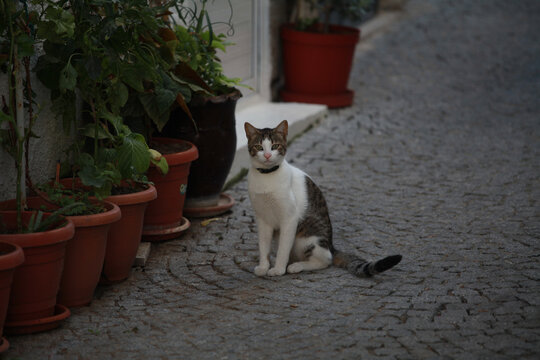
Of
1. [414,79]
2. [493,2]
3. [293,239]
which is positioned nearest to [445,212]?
[293,239]

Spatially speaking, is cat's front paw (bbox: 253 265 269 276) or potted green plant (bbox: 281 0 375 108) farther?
potted green plant (bbox: 281 0 375 108)

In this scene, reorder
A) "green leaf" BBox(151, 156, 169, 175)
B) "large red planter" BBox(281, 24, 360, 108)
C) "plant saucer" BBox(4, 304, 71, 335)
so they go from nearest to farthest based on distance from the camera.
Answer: "plant saucer" BBox(4, 304, 71, 335) → "green leaf" BBox(151, 156, 169, 175) → "large red planter" BBox(281, 24, 360, 108)

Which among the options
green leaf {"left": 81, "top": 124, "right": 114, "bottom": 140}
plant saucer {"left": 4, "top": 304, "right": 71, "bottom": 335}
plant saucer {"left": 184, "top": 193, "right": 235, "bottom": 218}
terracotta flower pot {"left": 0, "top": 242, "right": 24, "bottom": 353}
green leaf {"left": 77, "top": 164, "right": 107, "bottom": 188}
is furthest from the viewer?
plant saucer {"left": 184, "top": 193, "right": 235, "bottom": 218}

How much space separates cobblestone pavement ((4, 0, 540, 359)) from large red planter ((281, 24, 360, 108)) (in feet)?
1.17

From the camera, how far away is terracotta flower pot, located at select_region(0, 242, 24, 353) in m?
3.28

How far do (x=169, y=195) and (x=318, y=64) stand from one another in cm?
387

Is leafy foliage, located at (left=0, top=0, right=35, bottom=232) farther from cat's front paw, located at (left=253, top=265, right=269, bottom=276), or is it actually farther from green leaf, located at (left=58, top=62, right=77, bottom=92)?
cat's front paw, located at (left=253, top=265, right=269, bottom=276)

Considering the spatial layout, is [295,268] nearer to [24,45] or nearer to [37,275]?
[37,275]

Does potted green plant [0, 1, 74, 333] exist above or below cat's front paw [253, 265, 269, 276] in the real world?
above

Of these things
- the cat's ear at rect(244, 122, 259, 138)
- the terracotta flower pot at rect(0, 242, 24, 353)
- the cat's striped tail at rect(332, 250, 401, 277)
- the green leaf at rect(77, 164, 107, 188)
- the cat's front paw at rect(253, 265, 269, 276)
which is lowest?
the cat's front paw at rect(253, 265, 269, 276)

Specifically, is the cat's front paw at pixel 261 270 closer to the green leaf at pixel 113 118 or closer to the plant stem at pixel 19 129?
the green leaf at pixel 113 118

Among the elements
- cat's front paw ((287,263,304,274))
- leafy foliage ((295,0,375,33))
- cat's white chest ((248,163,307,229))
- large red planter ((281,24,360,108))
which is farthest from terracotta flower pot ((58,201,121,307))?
leafy foliage ((295,0,375,33))

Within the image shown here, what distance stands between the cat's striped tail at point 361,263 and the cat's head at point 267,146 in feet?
2.27

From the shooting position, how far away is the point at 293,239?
14.6 feet
